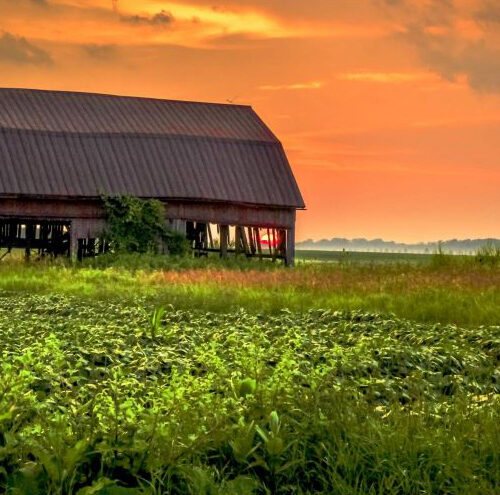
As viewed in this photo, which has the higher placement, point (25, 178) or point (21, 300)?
point (25, 178)

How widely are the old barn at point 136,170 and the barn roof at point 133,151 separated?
0.16 ft

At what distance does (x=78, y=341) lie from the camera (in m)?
14.9

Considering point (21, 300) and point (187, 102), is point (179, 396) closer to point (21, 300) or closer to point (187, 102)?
point (21, 300)

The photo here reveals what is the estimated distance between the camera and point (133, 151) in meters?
43.8

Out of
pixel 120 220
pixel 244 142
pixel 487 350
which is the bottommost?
pixel 487 350

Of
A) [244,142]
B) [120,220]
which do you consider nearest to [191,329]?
[120,220]

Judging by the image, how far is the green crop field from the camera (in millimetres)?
7004

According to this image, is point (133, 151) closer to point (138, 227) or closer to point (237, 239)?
point (138, 227)

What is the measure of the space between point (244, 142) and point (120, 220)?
315 inches

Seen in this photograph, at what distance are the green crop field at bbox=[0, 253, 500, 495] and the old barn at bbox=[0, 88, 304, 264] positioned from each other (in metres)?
15.9

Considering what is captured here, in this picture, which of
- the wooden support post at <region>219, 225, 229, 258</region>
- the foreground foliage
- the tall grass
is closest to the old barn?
the wooden support post at <region>219, 225, 229, 258</region>

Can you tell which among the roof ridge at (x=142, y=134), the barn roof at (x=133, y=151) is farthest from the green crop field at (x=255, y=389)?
the roof ridge at (x=142, y=134)

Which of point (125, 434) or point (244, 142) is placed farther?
point (244, 142)

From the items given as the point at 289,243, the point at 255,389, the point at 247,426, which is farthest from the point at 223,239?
the point at 247,426
